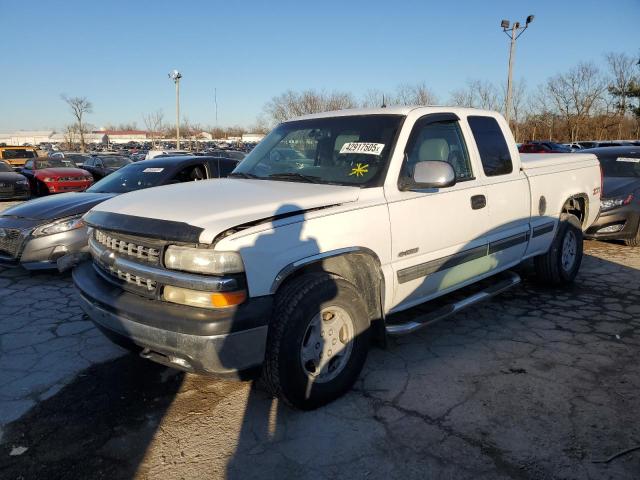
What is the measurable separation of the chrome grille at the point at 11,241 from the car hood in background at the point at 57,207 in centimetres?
21

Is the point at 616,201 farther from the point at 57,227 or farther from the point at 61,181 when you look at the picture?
the point at 61,181

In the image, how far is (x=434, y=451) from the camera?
2.73m

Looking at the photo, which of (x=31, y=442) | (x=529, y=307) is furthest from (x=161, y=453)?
(x=529, y=307)

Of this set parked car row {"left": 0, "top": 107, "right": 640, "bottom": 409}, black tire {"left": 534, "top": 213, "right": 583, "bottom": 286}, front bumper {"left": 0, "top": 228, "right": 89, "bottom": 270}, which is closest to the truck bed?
parked car row {"left": 0, "top": 107, "right": 640, "bottom": 409}

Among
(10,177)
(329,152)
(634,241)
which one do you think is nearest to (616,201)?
(634,241)

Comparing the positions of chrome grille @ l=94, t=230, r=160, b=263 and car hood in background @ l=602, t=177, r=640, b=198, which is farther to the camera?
car hood in background @ l=602, t=177, r=640, b=198

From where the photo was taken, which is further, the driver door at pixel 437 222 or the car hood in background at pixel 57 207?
the car hood in background at pixel 57 207

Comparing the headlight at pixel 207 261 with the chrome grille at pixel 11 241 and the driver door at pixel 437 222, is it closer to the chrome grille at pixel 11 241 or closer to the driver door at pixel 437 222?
the driver door at pixel 437 222

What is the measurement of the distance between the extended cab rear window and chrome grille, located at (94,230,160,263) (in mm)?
2902

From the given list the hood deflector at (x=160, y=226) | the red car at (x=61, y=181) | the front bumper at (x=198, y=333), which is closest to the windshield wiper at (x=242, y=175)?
the hood deflector at (x=160, y=226)

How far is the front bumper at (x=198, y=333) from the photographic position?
8.55ft

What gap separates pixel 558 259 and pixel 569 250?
372 millimetres

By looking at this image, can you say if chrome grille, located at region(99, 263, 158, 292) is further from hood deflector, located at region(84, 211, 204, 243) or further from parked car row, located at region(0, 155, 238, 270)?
parked car row, located at region(0, 155, 238, 270)

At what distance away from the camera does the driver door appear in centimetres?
355
